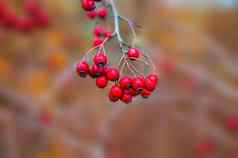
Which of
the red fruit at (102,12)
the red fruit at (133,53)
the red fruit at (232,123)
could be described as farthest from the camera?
the red fruit at (232,123)

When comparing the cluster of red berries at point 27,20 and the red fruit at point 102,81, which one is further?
the cluster of red berries at point 27,20

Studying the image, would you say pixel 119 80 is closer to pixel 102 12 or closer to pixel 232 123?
pixel 102 12

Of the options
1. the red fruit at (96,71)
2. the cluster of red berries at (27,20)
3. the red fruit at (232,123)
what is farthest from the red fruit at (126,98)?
the red fruit at (232,123)

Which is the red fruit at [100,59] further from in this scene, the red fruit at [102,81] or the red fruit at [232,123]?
the red fruit at [232,123]

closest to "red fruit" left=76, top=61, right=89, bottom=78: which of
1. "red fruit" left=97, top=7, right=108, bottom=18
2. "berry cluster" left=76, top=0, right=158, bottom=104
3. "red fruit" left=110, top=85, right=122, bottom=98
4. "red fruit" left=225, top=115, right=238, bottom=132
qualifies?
"berry cluster" left=76, top=0, right=158, bottom=104

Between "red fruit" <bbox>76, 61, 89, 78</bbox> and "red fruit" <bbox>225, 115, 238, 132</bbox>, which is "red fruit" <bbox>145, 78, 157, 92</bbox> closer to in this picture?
"red fruit" <bbox>76, 61, 89, 78</bbox>

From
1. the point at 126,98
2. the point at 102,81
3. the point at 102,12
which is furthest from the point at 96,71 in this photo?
the point at 102,12

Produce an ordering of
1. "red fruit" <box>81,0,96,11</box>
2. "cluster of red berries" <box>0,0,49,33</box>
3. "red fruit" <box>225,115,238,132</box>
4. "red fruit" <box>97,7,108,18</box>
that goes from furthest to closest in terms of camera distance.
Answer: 1. "red fruit" <box>225,115,238,132</box>
2. "cluster of red berries" <box>0,0,49,33</box>
3. "red fruit" <box>97,7,108,18</box>
4. "red fruit" <box>81,0,96,11</box>
